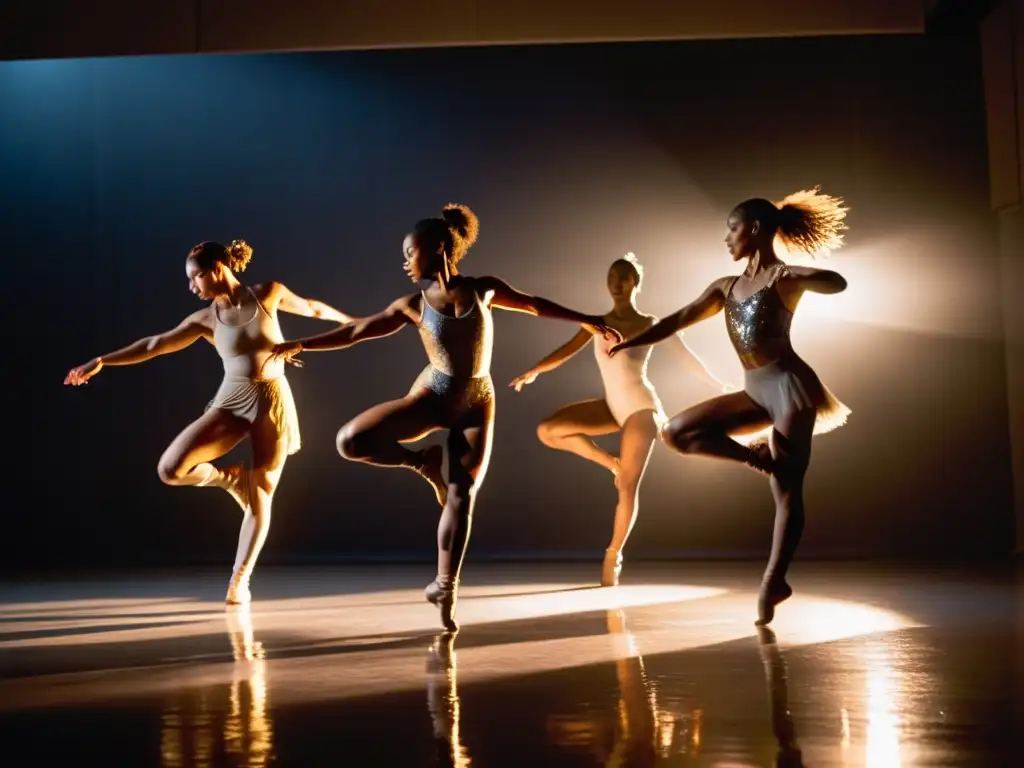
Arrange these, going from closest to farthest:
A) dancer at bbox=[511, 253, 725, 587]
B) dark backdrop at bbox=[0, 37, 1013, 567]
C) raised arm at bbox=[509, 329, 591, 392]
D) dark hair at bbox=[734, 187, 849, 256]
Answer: dark hair at bbox=[734, 187, 849, 256] < raised arm at bbox=[509, 329, 591, 392] < dancer at bbox=[511, 253, 725, 587] < dark backdrop at bbox=[0, 37, 1013, 567]

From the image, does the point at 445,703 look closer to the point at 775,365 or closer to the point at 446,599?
the point at 446,599

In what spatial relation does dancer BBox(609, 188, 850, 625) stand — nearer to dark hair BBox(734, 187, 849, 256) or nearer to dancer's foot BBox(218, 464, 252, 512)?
dark hair BBox(734, 187, 849, 256)

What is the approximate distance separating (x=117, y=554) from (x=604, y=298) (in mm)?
3420

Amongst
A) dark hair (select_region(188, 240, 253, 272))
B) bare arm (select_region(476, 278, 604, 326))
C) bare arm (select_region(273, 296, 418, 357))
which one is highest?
dark hair (select_region(188, 240, 253, 272))

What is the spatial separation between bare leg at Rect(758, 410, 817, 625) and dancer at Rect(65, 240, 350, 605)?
1.94 m

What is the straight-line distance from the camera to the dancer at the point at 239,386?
531 centimetres

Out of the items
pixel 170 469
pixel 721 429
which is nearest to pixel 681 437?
pixel 721 429

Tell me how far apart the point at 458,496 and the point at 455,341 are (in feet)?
1.69

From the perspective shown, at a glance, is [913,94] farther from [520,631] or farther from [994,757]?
[994,757]

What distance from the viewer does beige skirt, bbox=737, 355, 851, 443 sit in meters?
4.27

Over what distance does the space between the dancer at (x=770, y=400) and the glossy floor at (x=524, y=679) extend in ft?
1.39

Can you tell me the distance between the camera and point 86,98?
8.12 meters

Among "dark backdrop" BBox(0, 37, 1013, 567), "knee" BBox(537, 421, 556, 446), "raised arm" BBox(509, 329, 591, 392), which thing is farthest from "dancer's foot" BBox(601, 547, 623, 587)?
"dark backdrop" BBox(0, 37, 1013, 567)

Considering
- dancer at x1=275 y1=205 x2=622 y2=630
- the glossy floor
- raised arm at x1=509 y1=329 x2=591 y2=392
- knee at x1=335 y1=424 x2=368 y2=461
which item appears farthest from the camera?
raised arm at x1=509 y1=329 x2=591 y2=392
